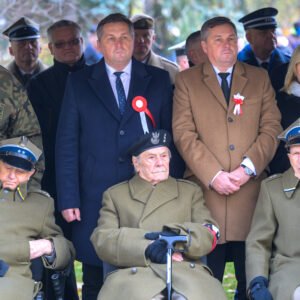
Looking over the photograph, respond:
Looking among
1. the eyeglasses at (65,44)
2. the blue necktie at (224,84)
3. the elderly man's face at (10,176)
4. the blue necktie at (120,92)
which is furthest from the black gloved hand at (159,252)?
the eyeglasses at (65,44)

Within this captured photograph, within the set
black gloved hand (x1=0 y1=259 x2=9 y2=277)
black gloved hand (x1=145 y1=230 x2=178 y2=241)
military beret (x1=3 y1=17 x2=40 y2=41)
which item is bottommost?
black gloved hand (x1=0 y1=259 x2=9 y2=277)

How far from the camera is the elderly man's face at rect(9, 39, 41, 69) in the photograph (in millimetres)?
7934

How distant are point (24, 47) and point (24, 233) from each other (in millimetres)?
2642

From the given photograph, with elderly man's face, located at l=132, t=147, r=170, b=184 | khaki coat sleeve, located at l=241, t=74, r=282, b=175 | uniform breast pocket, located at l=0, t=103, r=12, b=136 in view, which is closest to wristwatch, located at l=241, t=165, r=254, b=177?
khaki coat sleeve, located at l=241, t=74, r=282, b=175

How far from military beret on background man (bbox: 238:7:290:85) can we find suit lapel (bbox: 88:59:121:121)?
5.96 feet

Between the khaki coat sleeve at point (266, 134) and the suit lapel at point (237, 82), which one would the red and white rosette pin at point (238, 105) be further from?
the khaki coat sleeve at point (266, 134)

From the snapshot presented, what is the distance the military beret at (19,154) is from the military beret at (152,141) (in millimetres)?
605

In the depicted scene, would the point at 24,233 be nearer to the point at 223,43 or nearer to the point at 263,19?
the point at 223,43

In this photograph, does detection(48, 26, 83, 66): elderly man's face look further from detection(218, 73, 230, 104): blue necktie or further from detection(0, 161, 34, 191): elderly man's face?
detection(0, 161, 34, 191): elderly man's face

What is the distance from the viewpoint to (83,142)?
620cm

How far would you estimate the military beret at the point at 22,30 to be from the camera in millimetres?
7918

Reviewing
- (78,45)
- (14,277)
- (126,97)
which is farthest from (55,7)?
(14,277)

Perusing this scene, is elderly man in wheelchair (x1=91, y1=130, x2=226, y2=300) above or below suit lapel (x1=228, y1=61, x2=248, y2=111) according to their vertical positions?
below

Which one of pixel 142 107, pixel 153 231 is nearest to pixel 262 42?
pixel 142 107
